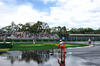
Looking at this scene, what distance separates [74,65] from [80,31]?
109082 millimetres

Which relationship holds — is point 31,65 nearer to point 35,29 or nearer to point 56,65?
point 56,65

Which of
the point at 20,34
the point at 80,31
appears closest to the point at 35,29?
the point at 20,34

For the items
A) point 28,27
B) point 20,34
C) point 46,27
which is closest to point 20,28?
point 28,27

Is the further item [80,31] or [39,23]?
[80,31]

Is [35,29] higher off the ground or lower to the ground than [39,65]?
higher

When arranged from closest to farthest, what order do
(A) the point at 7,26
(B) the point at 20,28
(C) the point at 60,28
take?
(B) the point at 20,28
(A) the point at 7,26
(C) the point at 60,28

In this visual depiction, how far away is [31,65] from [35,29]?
226ft

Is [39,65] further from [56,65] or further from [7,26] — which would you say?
[7,26]

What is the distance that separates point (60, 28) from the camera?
98.1 metres

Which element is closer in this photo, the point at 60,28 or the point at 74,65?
the point at 74,65

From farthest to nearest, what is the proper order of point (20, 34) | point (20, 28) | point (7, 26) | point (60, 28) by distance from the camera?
point (60, 28), point (7, 26), point (20, 28), point (20, 34)

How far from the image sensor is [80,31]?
4405 inches

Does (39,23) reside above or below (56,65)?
above

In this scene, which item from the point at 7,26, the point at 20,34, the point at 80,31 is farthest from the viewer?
the point at 80,31
